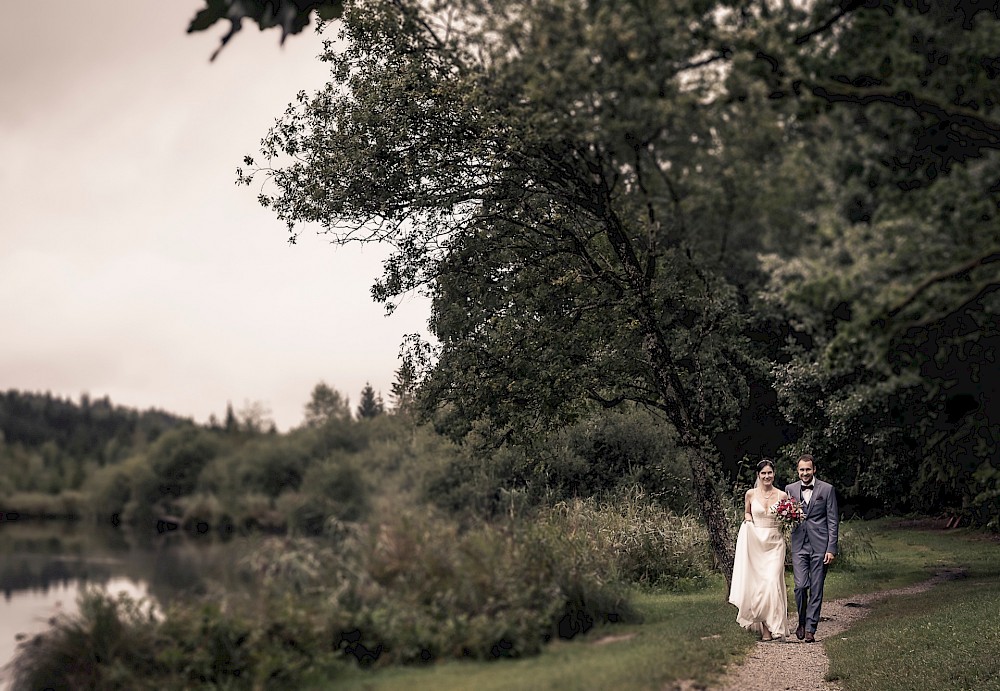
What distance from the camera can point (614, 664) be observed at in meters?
8.97

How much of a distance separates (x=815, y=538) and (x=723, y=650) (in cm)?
194

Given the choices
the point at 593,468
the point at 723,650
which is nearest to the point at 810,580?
the point at 723,650

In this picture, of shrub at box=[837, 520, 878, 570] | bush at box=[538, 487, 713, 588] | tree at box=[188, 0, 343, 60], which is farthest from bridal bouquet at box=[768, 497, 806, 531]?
shrub at box=[837, 520, 878, 570]

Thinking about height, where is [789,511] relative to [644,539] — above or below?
above

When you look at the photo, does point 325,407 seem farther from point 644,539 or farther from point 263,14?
point 263,14

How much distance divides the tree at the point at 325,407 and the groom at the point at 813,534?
6.38 m

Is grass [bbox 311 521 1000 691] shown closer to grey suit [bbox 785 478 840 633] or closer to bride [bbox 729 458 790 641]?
bride [bbox 729 458 790 641]

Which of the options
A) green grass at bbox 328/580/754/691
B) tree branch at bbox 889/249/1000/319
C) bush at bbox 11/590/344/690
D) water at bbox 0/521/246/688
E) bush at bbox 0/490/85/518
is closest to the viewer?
tree branch at bbox 889/249/1000/319

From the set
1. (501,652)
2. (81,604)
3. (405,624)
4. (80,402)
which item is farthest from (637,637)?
(80,402)

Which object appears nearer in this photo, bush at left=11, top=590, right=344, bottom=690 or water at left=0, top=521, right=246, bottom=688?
bush at left=11, top=590, right=344, bottom=690

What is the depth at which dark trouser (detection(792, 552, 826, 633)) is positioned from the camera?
12.5m

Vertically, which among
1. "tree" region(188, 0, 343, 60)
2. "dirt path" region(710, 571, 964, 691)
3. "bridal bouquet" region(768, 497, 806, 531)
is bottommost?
"dirt path" region(710, 571, 964, 691)

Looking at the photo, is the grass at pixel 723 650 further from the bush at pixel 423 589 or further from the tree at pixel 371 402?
the tree at pixel 371 402

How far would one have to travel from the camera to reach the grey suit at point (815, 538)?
12359mm
